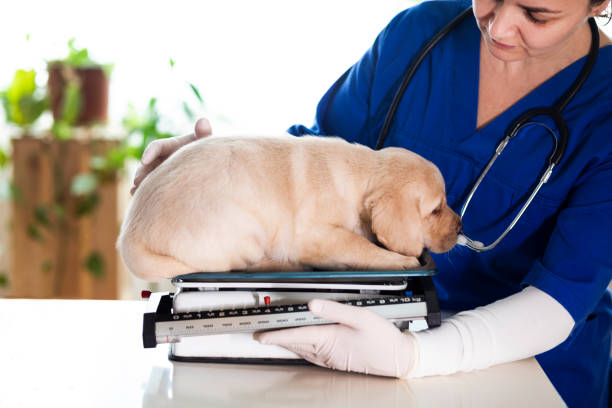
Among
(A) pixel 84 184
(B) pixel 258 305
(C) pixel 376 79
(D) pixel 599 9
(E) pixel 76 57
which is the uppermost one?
(D) pixel 599 9

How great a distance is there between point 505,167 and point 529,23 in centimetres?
42

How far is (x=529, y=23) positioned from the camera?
1531mm

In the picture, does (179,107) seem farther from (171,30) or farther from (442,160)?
(442,160)

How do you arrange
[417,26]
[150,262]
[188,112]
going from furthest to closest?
[188,112], [417,26], [150,262]

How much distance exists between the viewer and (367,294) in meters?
1.35

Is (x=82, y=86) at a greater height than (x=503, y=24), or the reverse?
(x=503, y=24)

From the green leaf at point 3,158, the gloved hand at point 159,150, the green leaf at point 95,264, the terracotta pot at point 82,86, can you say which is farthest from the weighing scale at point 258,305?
the green leaf at point 3,158

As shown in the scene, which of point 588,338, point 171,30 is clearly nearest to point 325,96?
point 588,338

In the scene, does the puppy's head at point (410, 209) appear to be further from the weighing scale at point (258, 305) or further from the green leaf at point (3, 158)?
the green leaf at point (3, 158)

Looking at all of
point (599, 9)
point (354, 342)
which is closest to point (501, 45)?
point (599, 9)

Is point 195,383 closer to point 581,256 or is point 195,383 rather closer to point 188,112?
point 581,256

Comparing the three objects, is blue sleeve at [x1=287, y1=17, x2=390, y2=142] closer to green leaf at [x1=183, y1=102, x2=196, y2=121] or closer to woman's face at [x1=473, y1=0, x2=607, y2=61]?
woman's face at [x1=473, y1=0, x2=607, y2=61]

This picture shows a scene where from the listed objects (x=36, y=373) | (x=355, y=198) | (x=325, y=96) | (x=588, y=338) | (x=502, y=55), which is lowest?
(x=588, y=338)

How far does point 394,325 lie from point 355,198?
35 cm
